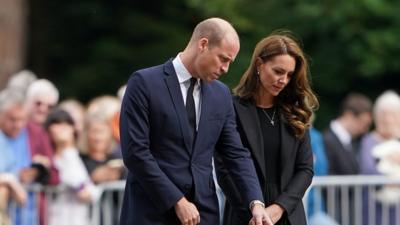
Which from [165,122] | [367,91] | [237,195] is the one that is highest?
[165,122]

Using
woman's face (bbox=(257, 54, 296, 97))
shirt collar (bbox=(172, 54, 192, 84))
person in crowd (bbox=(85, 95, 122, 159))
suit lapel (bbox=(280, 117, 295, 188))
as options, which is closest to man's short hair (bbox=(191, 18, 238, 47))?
shirt collar (bbox=(172, 54, 192, 84))

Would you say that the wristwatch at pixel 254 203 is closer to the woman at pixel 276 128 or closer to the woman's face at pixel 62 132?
the woman at pixel 276 128

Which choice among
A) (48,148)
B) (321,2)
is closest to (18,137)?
(48,148)

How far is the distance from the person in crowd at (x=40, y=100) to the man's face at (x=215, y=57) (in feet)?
13.5

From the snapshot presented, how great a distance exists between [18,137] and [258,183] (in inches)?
132

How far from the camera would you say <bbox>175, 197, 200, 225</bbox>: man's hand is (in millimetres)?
7039

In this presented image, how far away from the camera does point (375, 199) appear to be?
1140 cm

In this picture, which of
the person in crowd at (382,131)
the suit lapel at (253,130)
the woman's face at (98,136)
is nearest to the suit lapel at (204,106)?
the suit lapel at (253,130)

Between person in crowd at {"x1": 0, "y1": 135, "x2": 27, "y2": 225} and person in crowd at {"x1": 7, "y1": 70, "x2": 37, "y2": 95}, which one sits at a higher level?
person in crowd at {"x1": 7, "y1": 70, "x2": 37, "y2": 95}

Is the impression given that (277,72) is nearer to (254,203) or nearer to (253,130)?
(253,130)

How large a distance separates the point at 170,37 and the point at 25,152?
796cm

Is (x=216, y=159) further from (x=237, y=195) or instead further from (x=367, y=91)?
(x=367, y=91)

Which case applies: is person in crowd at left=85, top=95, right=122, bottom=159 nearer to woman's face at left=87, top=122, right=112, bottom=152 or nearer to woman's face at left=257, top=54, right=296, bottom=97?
woman's face at left=87, top=122, right=112, bottom=152

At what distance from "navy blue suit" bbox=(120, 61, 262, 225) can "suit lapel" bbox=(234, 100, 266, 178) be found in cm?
25
